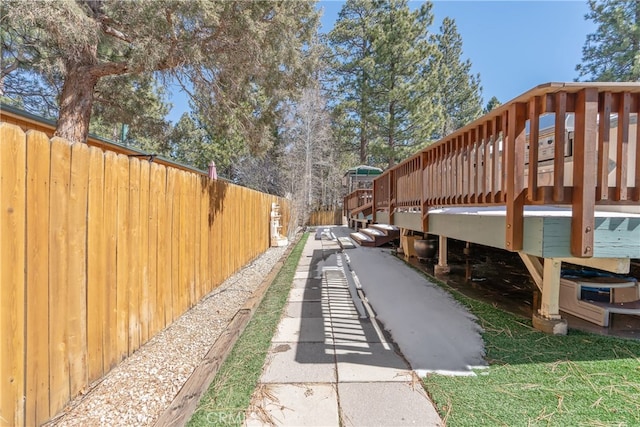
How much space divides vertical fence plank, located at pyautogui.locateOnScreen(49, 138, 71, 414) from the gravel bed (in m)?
0.18

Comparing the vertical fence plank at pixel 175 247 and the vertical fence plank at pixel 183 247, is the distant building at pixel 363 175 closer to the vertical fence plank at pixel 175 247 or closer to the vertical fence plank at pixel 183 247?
the vertical fence plank at pixel 183 247

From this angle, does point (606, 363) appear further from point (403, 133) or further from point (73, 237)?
point (403, 133)

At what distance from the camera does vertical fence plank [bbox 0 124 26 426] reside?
4.94 feet

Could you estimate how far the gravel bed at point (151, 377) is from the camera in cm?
186

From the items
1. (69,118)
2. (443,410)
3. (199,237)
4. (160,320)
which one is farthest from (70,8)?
(443,410)

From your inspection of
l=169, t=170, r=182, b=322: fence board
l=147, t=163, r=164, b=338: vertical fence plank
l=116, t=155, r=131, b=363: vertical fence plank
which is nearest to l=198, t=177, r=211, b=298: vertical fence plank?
l=169, t=170, r=182, b=322: fence board

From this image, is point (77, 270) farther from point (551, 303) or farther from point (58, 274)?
point (551, 303)

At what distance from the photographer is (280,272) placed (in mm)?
5789

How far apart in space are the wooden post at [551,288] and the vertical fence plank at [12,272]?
3.82 meters

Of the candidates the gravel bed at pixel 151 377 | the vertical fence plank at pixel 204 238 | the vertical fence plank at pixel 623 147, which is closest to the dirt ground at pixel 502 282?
the vertical fence plank at pixel 623 147

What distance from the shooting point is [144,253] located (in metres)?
2.73

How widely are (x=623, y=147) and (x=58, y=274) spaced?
3930 mm

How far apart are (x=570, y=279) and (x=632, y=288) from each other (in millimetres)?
561

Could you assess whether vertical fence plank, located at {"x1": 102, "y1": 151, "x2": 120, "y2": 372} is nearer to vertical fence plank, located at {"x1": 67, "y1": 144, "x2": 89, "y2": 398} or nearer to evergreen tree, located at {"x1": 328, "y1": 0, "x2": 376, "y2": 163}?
vertical fence plank, located at {"x1": 67, "y1": 144, "x2": 89, "y2": 398}
